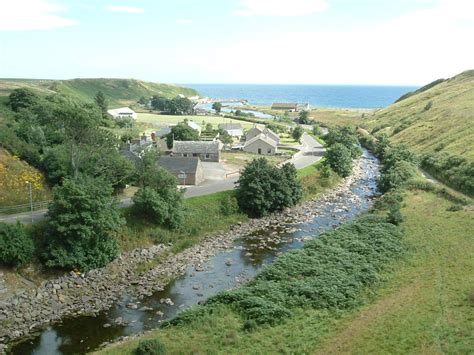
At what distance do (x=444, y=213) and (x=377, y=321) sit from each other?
953 inches

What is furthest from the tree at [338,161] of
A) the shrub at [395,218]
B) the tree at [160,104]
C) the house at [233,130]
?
the tree at [160,104]

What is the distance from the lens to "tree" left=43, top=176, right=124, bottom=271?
1288 inches

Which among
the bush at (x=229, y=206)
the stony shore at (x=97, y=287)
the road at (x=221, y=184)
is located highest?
the road at (x=221, y=184)

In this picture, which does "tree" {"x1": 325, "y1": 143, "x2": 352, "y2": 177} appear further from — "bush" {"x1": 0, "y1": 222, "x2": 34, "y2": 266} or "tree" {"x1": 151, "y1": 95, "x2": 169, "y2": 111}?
"tree" {"x1": 151, "y1": 95, "x2": 169, "y2": 111}

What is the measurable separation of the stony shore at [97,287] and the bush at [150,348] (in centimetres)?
843

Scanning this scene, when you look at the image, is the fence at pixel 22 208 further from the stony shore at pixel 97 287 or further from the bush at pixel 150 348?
the bush at pixel 150 348

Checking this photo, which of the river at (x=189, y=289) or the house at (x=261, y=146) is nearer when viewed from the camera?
the river at (x=189, y=289)

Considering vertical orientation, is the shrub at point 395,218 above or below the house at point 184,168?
below

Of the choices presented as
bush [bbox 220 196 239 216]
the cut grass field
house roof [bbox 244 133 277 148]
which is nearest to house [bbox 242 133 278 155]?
house roof [bbox 244 133 277 148]

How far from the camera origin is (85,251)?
3403cm

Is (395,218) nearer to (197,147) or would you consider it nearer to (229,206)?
(229,206)

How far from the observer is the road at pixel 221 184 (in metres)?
37.4

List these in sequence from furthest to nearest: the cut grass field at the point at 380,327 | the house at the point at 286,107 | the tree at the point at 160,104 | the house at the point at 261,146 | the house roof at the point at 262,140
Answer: the house at the point at 286,107 → the tree at the point at 160,104 → the house roof at the point at 262,140 → the house at the point at 261,146 → the cut grass field at the point at 380,327

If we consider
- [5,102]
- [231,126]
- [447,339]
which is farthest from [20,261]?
[231,126]
